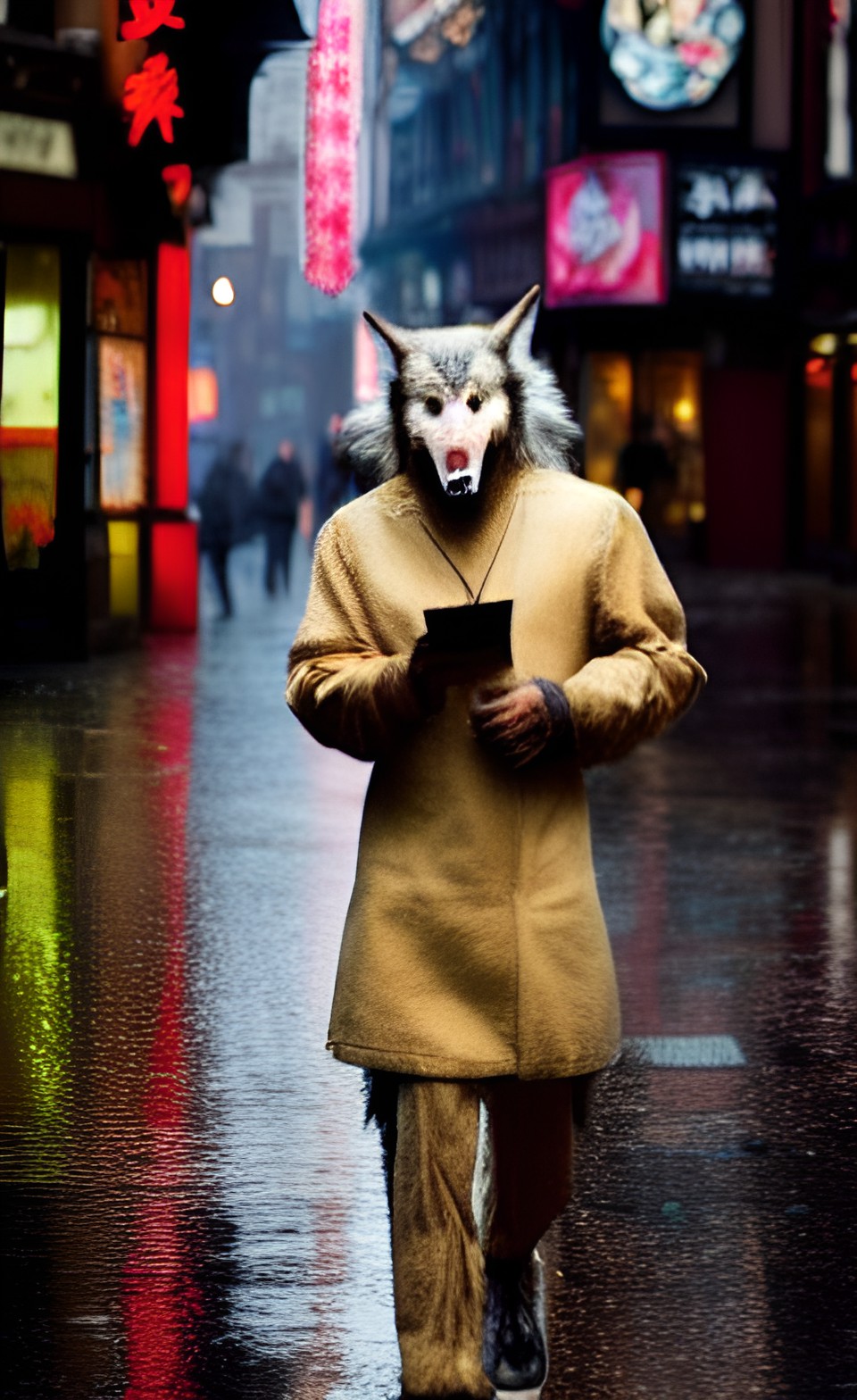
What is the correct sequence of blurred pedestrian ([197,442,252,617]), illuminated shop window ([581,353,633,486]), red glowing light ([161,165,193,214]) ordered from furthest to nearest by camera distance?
illuminated shop window ([581,353,633,486])
blurred pedestrian ([197,442,252,617])
red glowing light ([161,165,193,214])

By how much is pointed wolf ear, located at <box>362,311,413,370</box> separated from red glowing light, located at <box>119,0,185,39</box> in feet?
41.7

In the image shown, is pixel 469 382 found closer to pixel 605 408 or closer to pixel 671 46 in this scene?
pixel 671 46

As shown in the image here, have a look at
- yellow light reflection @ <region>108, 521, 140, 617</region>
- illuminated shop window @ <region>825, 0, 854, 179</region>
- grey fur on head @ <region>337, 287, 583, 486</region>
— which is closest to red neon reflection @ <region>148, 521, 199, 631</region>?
yellow light reflection @ <region>108, 521, 140, 617</region>

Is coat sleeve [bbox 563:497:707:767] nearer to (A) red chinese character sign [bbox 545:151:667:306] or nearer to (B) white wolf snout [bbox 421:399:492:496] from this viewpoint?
(B) white wolf snout [bbox 421:399:492:496]

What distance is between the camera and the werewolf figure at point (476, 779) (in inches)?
163

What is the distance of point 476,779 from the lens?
165 inches

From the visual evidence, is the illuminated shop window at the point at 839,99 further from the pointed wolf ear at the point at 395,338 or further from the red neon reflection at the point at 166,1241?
the pointed wolf ear at the point at 395,338

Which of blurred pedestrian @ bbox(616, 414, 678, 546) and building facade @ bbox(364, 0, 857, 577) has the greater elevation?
building facade @ bbox(364, 0, 857, 577)

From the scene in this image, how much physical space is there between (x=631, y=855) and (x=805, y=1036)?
317cm

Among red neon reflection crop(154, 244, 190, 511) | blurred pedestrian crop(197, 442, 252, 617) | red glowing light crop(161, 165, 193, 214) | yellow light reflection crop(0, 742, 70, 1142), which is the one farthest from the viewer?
blurred pedestrian crop(197, 442, 252, 617)

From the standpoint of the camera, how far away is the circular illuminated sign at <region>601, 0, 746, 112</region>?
3756cm

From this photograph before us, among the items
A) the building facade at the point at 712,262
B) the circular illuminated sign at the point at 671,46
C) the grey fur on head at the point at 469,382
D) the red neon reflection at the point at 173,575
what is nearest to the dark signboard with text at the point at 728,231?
the building facade at the point at 712,262

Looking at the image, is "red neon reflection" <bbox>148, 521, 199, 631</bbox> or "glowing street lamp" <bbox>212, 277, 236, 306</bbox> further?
"red neon reflection" <bbox>148, 521, 199, 631</bbox>

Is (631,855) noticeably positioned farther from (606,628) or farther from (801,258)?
(801,258)
